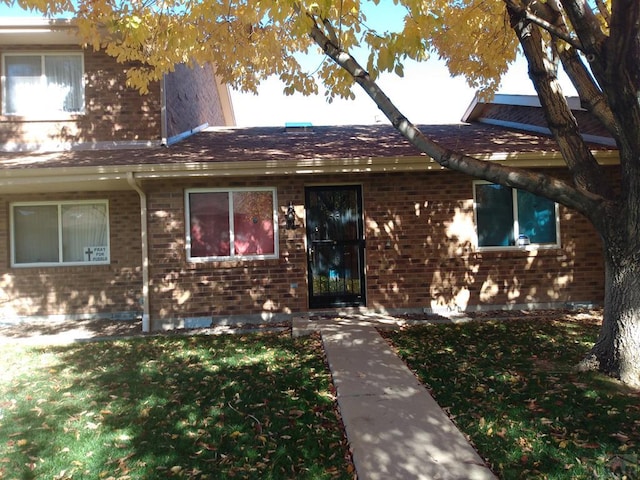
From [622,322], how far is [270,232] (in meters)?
5.33

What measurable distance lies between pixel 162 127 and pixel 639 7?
7795 mm

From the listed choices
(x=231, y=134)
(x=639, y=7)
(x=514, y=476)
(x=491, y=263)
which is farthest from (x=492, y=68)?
(x=514, y=476)

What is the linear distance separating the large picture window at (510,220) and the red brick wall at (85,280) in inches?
251

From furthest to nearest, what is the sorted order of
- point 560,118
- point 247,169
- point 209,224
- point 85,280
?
point 85,280
point 209,224
point 247,169
point 560,118

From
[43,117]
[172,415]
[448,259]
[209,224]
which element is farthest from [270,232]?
[43,117]

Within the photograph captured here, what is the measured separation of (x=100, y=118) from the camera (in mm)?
9148

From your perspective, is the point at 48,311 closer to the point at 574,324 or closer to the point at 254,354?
the point at 254,354

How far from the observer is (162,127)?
9125 millimetres

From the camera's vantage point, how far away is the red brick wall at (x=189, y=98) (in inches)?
389

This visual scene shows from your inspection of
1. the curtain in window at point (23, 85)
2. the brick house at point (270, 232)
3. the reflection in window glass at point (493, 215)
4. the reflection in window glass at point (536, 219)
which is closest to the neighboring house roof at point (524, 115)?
the brick house at point (270, 232)

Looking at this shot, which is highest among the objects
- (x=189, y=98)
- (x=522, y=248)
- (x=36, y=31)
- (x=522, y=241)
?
(x=36, y=31)

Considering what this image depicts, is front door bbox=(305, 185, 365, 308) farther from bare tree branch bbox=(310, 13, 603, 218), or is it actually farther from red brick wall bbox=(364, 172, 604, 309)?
bare tree branch bbox=(310, 13, 603, 218)

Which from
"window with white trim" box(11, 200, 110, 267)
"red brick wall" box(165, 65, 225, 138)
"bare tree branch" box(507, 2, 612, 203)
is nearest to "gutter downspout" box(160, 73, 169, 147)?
"red brick wall" box(165, 65, 225, 138)

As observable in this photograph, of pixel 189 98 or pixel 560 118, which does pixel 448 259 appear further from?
pixel 189 98
